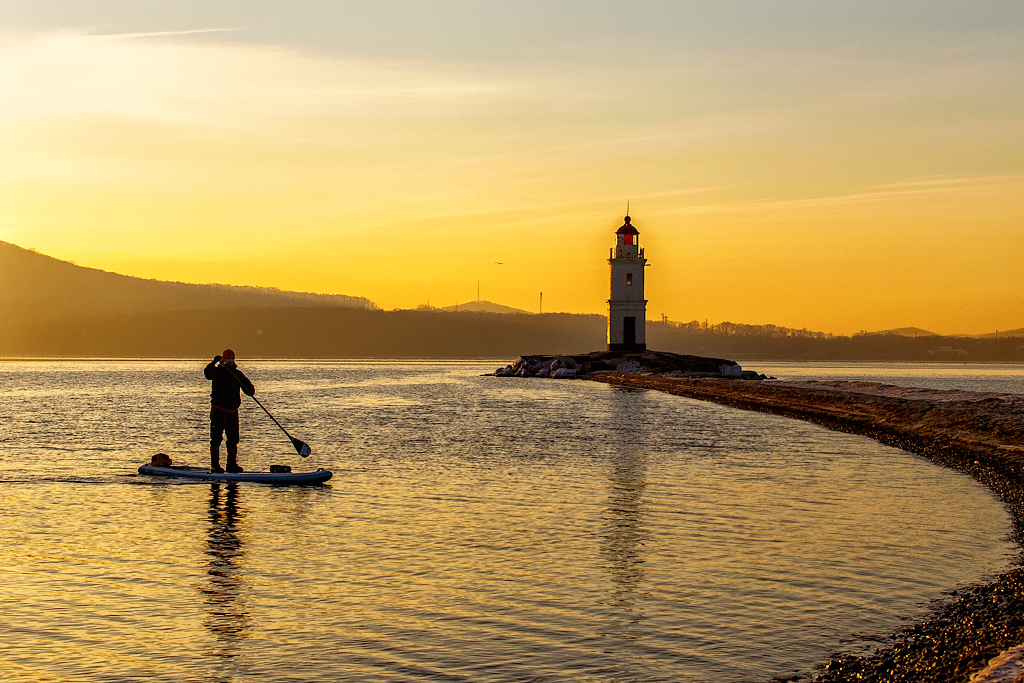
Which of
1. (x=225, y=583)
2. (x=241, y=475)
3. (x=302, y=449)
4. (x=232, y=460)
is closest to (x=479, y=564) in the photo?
(x=225, y=583)

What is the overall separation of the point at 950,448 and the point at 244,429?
29.7m

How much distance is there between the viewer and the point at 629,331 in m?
101

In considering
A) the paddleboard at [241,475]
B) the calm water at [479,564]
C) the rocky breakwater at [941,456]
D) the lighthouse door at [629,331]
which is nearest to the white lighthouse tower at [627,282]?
the lighthouse door at [629,331]

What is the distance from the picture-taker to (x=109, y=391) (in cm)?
8312

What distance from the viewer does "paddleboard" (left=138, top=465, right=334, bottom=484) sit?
22.8m

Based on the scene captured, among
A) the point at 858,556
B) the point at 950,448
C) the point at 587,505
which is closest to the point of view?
the point at 858,556

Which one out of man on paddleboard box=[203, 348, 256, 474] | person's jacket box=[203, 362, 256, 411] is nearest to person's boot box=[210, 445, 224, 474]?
man on paddleboard box=[203, 348, 256, 474]

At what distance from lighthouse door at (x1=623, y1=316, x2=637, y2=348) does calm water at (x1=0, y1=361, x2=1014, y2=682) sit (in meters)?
68.3

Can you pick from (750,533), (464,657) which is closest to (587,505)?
(750,533)

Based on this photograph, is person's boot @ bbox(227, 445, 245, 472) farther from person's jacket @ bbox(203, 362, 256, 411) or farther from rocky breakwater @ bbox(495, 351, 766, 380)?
rocky breakwater @ bbox(495, 351, 766, 380)

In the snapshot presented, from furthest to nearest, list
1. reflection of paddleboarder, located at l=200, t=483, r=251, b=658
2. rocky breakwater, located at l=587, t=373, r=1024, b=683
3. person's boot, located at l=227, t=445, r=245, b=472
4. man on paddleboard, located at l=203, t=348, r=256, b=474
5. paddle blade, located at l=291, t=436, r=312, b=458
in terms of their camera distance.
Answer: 1. paddle blade, located at l=291, t=436, r=312, b=458
2. person's boot, located at l=227, t=445, r=245, b=472
3. man on paddleboard, located at l=203, t=348, r=256, b=474
4. reflection of paddleboarder, located at l=200, t=483, r=251, b=658
5. rocky breakwater, located at l=587, t=373, r=1024, b=683

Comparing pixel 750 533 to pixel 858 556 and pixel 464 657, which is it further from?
pixel 464 657

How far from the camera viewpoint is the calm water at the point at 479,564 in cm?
990

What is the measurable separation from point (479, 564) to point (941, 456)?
21794 millimetres
